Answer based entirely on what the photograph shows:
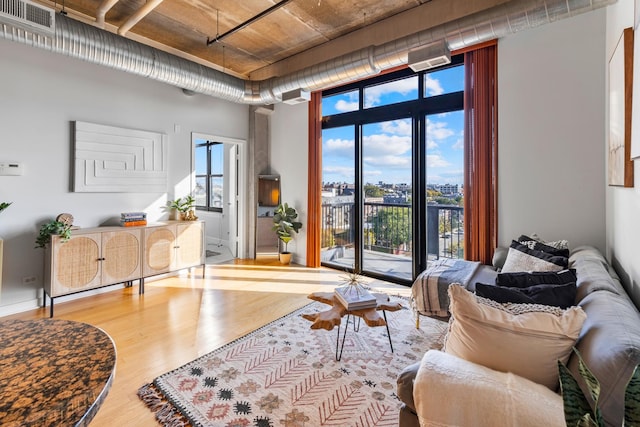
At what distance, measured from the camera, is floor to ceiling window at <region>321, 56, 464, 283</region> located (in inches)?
158

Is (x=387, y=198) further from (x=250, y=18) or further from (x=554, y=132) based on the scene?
→ (x=250, y=18)

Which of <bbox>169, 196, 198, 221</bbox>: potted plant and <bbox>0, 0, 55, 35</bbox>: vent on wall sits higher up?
<bbox>0, 0, 55, 35</bbox>: vent on wall

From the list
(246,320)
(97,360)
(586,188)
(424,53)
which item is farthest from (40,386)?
(586,188)

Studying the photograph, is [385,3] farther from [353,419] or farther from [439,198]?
[353,419]

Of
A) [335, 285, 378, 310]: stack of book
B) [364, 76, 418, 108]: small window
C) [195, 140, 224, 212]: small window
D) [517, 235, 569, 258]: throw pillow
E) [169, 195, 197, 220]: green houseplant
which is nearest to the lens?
[335, 285, 378, 310]: stack of book

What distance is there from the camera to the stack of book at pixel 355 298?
2422 mm

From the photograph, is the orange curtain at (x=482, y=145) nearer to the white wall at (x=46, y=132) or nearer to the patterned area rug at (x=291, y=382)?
the patterned area rug at (x=291, y=382)

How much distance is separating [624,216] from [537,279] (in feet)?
2.93

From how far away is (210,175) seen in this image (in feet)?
24.8

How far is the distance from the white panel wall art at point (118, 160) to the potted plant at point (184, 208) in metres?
0.25

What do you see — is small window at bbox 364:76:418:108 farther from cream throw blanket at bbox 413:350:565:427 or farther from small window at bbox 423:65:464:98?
A: cream throw blanket at bbox 413:350:565:427

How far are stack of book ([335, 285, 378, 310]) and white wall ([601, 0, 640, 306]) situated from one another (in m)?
1.55

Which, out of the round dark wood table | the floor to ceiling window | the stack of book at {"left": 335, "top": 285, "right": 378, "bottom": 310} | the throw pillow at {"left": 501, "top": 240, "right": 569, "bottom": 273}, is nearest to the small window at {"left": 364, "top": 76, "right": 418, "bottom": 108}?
the floor to ceiling window

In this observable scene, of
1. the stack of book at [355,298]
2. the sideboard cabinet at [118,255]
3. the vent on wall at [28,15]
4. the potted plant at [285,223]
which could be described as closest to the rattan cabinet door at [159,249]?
the sideboard cabinet at [118,255]
